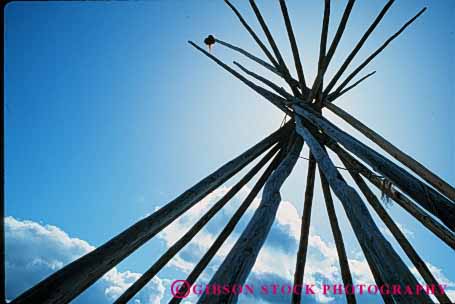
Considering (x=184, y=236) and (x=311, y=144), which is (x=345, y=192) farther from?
(x=184, y=236)

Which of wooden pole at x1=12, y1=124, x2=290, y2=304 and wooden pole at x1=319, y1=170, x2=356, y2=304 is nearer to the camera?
wooden pole at x1=12, y1=124, x2=290, y2=304

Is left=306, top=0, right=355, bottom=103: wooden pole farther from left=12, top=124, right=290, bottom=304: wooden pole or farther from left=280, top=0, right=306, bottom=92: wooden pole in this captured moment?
left=12, top=124, right=290, bottom=304: wooden pole

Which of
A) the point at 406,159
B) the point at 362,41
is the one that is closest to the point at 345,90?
the point at 362,41

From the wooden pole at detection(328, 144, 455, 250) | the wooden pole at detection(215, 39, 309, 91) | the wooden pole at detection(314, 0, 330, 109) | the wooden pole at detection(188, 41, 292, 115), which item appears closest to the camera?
the wooden pole at detection(328, 144, 455, 250)

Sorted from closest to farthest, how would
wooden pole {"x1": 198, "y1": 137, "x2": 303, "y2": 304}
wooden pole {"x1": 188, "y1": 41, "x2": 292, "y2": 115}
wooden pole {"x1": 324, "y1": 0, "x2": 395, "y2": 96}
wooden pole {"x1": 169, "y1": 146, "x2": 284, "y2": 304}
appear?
wooden pole {"x1": 198, "y1": 137, "x2": 303, "y2": 304} → wooden pole {"x1": 169, "y1": 146, "x2": 284, "y2": 304} → wooden pole {"x1": 324, "y1": 0, "x2": 395, "y2": 96} → wooden pole {"x1": 188, "y1": 41, "x2": 292, "y2": 115}

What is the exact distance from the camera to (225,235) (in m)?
4.73

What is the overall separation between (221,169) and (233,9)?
4685 millimetres

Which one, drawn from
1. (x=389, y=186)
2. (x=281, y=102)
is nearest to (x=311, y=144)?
(x=389, y=186)

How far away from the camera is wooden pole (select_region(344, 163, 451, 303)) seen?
152 inches

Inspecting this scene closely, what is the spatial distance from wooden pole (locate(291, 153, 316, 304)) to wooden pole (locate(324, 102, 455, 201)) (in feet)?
3.52

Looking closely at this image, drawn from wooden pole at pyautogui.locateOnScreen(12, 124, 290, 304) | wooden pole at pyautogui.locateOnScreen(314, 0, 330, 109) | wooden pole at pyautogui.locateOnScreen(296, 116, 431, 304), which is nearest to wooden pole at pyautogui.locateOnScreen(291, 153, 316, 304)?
wooden pole at pyautogui.locateOnScreen(314, 0, 330, 109)

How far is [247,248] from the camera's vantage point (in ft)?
7.05

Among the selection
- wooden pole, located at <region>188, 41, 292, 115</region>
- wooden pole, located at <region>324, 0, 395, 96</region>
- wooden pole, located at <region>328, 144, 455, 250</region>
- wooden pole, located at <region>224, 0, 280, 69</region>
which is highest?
wooden pole, located at <region>224, 0, 280, 69</region>

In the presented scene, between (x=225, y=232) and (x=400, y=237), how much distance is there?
2.57 metres
